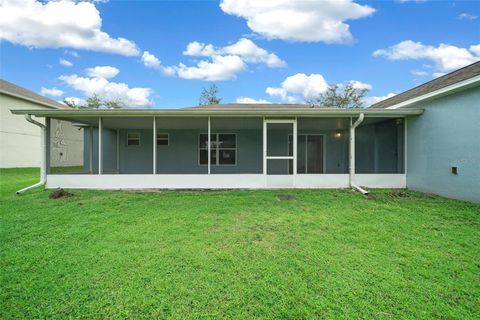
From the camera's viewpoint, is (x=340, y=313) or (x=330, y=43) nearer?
(x=340, y=313)

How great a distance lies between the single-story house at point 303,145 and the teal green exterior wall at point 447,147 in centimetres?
2

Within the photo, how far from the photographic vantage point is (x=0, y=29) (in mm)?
15391

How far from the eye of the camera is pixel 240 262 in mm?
2729

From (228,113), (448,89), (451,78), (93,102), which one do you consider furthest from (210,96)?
(448,89)

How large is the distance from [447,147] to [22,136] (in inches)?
799

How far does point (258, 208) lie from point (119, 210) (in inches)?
112

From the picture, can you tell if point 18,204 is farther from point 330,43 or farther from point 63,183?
Result: point 330,43

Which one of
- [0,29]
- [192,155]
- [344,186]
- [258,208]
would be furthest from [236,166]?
[0,29]

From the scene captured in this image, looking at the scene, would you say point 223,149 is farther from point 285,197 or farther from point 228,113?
point 285,197

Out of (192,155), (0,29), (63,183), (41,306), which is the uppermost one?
(0,29)

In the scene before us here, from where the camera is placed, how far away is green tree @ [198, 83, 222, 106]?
104ft

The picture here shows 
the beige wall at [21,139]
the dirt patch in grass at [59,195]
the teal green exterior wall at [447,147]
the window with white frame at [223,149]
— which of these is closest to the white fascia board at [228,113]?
the teal green exterior wall at [447,147]

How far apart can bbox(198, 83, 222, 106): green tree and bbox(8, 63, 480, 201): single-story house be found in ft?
71.8

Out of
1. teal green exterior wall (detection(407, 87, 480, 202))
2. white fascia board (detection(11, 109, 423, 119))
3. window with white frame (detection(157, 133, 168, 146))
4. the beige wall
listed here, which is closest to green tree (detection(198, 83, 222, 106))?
the beige wall
